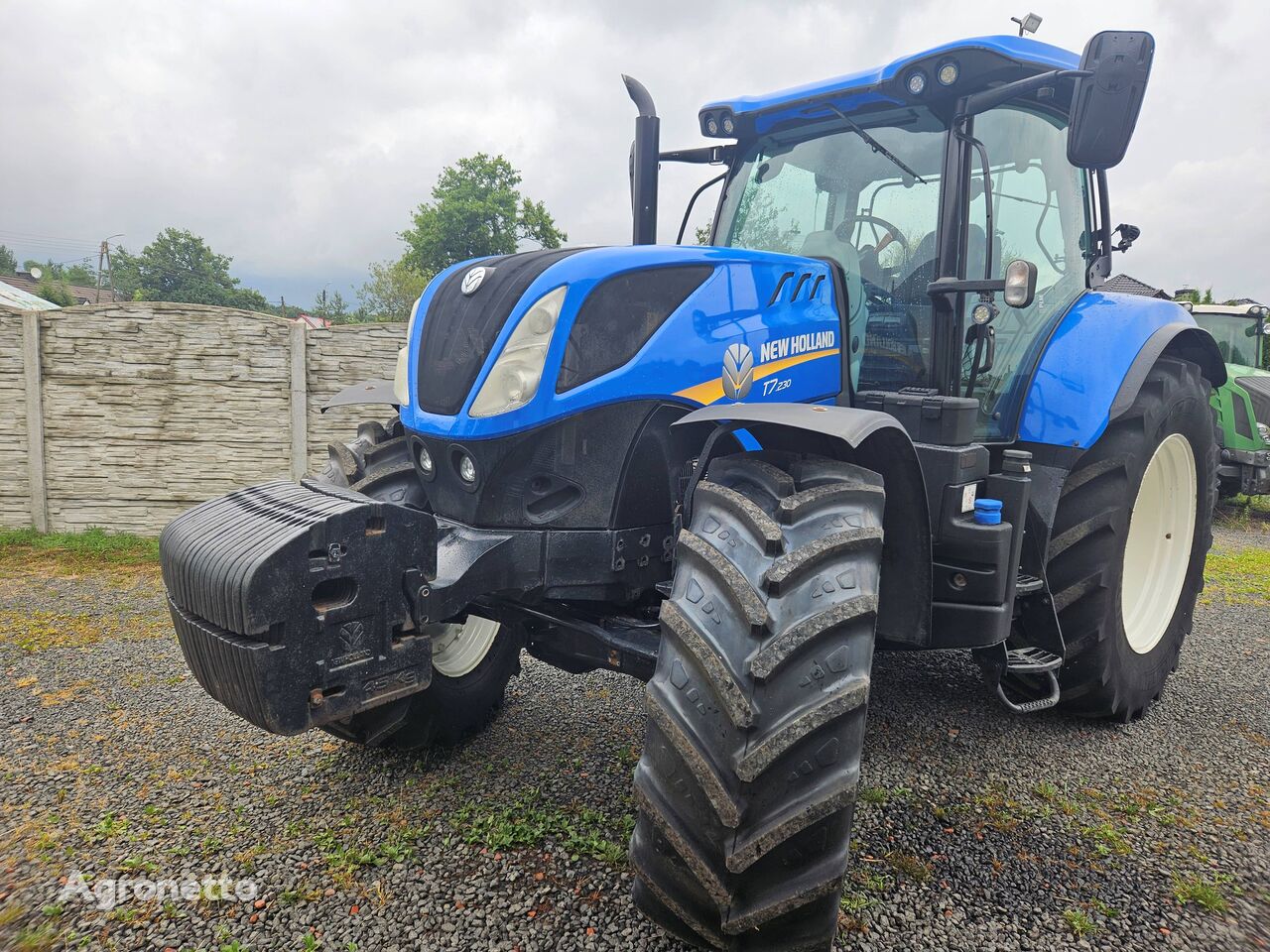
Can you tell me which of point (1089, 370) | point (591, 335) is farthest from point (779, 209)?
point (591, 335)

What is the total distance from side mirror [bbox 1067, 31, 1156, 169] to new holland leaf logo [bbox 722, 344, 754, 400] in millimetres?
1211

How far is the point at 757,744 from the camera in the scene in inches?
64.6

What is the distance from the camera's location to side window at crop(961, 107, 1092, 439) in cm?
312

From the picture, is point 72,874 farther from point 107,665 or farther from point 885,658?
point 885,658

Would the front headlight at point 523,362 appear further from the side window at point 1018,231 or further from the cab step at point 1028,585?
the cab step at point 1028,585

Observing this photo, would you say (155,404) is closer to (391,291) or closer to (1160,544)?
(1160,544)

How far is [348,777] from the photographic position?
2.94 metres

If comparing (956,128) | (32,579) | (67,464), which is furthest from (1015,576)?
(67,464)

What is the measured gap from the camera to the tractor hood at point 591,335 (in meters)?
2.23

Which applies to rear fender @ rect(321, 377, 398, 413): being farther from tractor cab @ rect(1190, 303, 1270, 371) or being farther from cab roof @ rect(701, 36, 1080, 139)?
tractor cab @ rect(1190, 303, 1270, 371)

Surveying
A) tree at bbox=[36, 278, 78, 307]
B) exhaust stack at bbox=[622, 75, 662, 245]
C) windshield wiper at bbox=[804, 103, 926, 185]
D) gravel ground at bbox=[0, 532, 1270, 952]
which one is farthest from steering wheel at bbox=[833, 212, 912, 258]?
tree at bbox=[36, 278, 78, 307]

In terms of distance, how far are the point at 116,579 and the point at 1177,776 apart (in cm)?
637

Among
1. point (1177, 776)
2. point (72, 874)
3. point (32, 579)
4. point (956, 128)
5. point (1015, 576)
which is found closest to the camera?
point (72, 874)

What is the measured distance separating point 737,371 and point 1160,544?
2.71 metres
